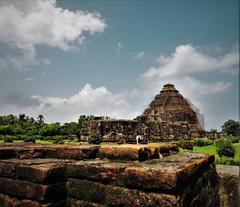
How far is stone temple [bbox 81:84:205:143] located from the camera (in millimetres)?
18438

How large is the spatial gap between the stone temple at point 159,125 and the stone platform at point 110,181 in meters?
15.4

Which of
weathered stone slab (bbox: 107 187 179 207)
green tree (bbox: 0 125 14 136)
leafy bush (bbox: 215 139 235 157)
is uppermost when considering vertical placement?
green tree (bbox: 0 125 14 136)

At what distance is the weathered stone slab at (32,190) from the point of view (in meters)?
1.83

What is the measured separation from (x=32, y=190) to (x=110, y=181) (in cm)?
58

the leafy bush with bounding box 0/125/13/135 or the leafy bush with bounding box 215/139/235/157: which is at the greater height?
the leafy bush with bounding box 0/125/13/135

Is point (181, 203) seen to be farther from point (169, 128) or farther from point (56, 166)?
point (169, 128)

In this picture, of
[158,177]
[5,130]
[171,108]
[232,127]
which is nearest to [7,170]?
[158,177]

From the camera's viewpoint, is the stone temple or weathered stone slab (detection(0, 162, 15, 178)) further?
the stone temple

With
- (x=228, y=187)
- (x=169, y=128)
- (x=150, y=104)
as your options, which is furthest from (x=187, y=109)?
(x=228, y=187)

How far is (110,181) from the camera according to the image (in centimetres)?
179

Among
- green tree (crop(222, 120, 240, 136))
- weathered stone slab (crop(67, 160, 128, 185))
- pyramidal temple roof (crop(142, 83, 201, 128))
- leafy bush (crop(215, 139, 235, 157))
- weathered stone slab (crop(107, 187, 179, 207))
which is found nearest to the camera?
weathered stone slab (crop(107, 187, 179, 207))

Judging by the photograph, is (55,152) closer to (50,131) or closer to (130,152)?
(130,152)

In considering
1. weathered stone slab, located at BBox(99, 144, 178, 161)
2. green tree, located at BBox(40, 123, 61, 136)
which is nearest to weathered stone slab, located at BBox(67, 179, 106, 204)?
weathered stone slab, located at BBox(99, 144, 178, 161)

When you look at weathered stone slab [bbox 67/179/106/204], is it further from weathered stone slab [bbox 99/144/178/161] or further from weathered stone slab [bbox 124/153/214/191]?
weathered stone slab [bbox 99/144/178/161]
